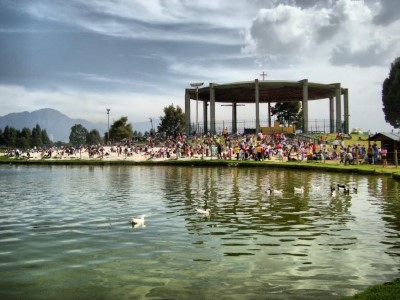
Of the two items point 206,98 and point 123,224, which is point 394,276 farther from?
point 206,98

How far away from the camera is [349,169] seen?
32.7 metres

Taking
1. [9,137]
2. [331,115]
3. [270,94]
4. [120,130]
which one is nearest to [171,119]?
[120,130]

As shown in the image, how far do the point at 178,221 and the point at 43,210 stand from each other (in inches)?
235

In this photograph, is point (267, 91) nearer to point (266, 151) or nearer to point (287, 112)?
point (287, 112)

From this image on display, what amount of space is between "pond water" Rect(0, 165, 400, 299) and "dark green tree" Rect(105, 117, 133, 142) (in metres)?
79.6

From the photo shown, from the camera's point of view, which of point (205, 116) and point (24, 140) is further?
point (24, 140)

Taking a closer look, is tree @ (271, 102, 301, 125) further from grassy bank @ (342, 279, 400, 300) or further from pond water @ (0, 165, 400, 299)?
grassy bank @ (342, 279, 400, 300)

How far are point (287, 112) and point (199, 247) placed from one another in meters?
86.7

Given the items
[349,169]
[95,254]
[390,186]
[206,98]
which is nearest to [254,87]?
[206,98]

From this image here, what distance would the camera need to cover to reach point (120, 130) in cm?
9888

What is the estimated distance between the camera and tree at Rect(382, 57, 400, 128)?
75188mm

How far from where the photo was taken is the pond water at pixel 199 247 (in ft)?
25.5

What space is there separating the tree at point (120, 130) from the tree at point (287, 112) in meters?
33.8

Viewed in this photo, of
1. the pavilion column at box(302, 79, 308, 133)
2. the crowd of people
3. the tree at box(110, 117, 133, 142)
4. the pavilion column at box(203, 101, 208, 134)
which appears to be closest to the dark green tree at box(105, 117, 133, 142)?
the tree at box(110, 117, 133, 142)
